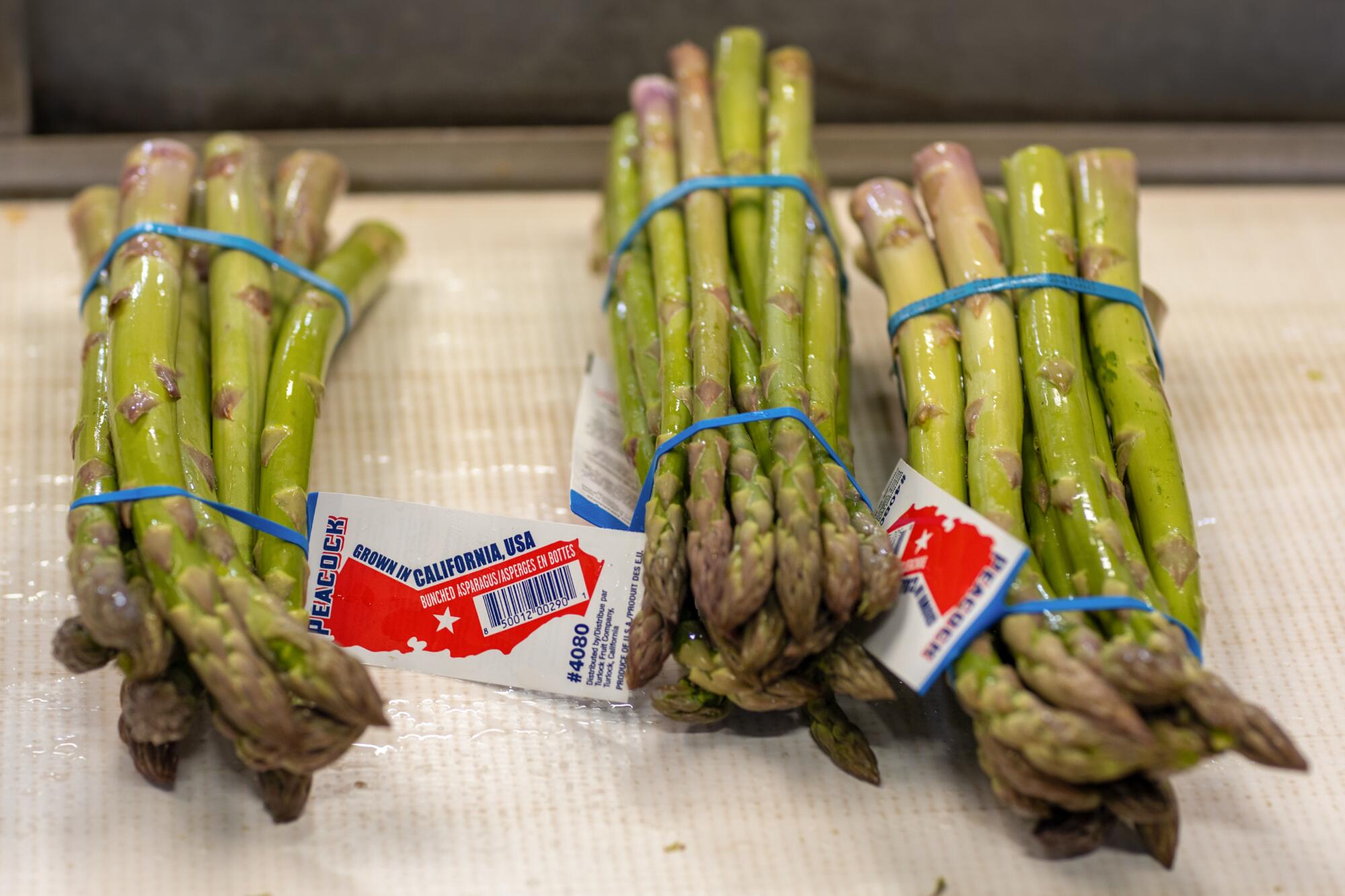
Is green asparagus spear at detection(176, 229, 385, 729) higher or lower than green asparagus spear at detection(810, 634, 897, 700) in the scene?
higher

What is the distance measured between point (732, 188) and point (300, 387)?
0.75 metres

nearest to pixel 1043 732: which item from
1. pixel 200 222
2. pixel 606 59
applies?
pixel 200 222

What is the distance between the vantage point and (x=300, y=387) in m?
1.75

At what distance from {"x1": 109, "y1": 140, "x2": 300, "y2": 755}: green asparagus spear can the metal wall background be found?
669 mm

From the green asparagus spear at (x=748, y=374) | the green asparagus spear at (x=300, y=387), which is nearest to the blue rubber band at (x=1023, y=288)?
the green asparagus spear at (x=748, y=374)

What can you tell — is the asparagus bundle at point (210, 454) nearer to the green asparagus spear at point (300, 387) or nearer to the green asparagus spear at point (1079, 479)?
the green asparagus spear at point (300, 387)

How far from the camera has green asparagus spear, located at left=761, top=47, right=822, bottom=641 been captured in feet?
4.49

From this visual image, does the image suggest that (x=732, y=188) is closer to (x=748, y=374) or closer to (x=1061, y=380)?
(x=748, y=374)

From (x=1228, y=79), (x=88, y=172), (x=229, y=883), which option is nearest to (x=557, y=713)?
(x=229, y=883)

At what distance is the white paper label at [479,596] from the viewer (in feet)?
5.17

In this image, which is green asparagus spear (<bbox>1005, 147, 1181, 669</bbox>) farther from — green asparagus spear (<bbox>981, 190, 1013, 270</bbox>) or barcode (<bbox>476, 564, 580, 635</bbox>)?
barcode (<bbox>476, 564, 580, 635</bbox>)

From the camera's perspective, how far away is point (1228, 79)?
2754 mm

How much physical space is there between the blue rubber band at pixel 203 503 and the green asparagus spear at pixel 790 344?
0.62 m

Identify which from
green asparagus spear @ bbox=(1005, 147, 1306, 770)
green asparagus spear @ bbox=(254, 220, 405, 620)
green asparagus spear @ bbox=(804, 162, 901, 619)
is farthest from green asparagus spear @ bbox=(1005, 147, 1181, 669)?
green asparagus spear @ bbox=(254, 220, 405, 620)
